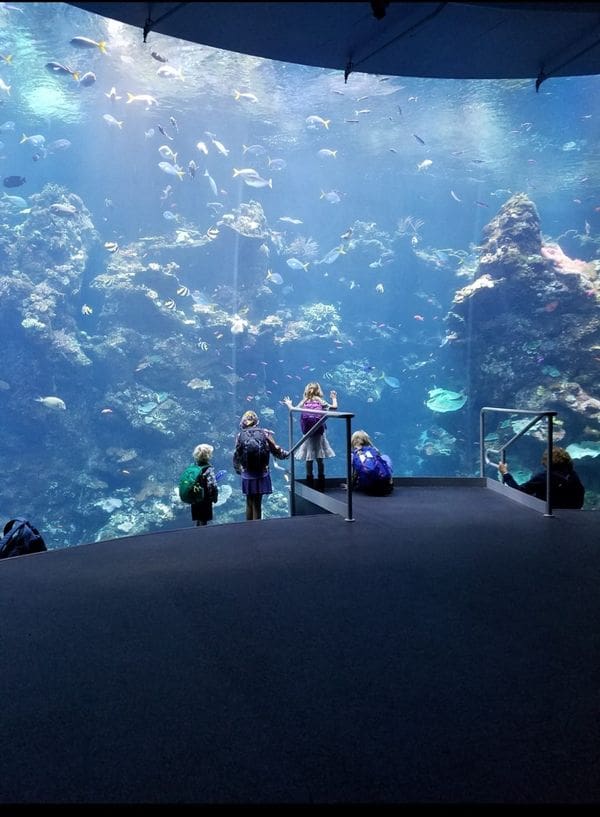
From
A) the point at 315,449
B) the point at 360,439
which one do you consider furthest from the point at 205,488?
the point at 360,439

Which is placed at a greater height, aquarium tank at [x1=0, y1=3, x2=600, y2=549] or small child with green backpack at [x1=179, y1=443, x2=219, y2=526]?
aquarium tank at [x1=0, y1=3, x2=600, y2=549]

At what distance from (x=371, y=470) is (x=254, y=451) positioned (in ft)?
5.04

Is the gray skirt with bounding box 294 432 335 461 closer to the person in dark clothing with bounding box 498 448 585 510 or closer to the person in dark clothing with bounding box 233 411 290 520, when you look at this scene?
the person in dark clothing with bounding box 233 411 290 520

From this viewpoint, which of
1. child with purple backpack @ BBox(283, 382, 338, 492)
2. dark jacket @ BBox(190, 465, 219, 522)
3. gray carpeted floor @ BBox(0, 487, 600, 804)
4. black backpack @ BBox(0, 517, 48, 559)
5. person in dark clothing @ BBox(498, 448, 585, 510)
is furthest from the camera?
child with purple backpack @ BBox(283, 382, 338, 492)

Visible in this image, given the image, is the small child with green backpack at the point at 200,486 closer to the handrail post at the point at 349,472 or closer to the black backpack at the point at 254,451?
the black backpack at the point at 254,451

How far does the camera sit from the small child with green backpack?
571 cm

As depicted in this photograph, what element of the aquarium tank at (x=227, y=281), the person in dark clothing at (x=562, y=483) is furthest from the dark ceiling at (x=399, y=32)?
the aquarium tank at (x=227, y=281)

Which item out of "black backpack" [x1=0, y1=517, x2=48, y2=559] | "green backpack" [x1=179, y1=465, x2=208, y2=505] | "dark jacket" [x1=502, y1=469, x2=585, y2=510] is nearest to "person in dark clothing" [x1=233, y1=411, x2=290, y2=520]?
"green backpack" [x1=179, y1=465, x2=208, y2=505]

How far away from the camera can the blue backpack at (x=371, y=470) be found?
661 cm

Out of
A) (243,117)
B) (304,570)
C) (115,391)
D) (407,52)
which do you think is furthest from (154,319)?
(304,570)

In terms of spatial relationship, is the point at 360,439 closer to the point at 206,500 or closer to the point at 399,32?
the point at 206,500

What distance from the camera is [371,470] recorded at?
666cm

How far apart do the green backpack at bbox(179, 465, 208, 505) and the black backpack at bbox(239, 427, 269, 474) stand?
636 millimetres

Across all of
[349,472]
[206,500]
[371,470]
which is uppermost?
[349,472]
